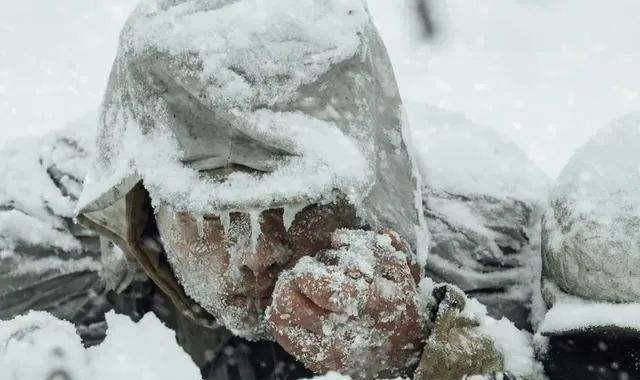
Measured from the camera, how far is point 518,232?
218 centimetres

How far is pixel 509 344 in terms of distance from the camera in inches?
67.2

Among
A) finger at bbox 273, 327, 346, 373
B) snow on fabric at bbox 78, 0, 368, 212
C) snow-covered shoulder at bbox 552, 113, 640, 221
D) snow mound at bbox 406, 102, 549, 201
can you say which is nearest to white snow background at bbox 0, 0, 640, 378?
snow mound at bbox 406, 102, 549, 201

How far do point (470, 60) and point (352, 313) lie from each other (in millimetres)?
5533

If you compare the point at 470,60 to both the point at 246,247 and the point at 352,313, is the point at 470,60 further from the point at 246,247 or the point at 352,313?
the point at 352,313

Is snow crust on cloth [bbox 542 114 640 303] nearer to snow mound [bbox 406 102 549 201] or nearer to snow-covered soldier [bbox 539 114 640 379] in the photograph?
snow-covered soldier [bbox 539 114 640 379]

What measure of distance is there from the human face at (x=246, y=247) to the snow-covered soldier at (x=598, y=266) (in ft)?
1.37

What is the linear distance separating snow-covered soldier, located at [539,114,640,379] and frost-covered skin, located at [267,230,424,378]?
0.30 m

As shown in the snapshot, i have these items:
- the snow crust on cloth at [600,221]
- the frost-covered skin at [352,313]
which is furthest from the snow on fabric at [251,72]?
the snow crust on cloth at [600,221]

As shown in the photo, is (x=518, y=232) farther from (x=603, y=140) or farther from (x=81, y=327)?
(x=81, y=327)

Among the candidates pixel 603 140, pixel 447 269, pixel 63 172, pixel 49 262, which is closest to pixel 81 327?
pixel 49 262

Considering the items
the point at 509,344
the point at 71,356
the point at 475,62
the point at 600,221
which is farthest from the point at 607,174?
the point at 475,62

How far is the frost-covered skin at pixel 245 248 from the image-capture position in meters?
1.79

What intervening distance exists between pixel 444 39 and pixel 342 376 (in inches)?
225

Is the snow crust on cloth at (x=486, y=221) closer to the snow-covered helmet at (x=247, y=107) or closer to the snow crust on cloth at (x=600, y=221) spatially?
the snow crust on cloth at (x=600, y=221)
